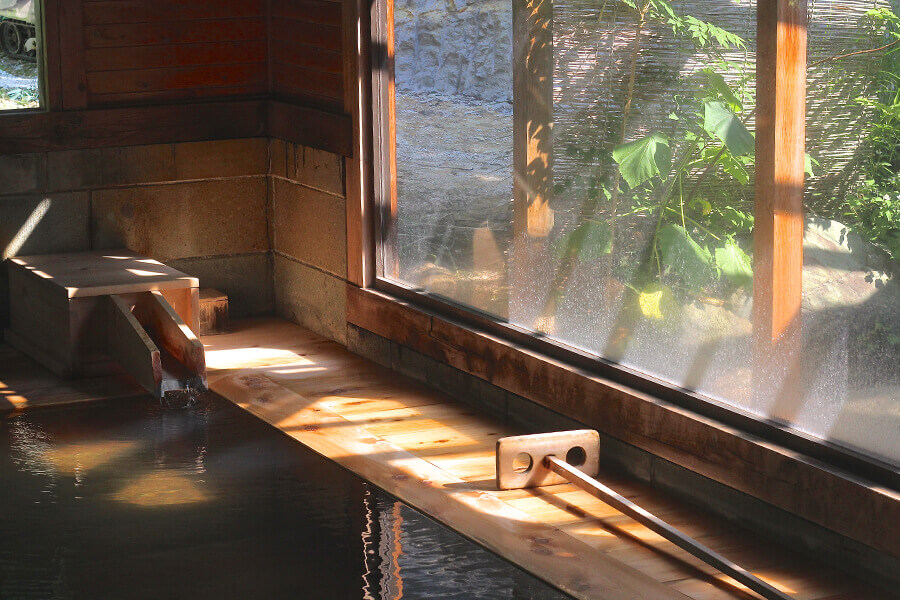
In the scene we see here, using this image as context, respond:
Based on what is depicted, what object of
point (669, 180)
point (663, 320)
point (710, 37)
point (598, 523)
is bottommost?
point (598, 523)

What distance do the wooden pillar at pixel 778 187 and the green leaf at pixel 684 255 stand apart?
0.77 ft

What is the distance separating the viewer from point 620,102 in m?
4.54

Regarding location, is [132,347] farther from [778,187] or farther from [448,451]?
[778,187]

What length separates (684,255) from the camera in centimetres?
432

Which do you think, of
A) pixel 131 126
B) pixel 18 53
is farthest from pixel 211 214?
pixel 18 53

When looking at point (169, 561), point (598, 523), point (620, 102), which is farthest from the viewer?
point (620, 102)

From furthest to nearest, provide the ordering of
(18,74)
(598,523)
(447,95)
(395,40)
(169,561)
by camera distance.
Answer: (18,74) < (395,40) < (447,95) < (598,523) < (169,561)

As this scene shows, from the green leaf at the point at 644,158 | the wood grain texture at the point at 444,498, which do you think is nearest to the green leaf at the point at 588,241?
the green leaf at the point at 644,158

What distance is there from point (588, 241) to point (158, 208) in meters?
3.13

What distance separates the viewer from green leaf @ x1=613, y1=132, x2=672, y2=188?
4371 millimetres

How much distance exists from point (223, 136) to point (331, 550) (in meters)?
3.68

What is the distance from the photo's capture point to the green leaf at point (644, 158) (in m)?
4.37

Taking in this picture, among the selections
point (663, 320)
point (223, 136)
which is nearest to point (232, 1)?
point (223, 136)

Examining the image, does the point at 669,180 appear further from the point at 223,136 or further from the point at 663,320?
the point at 223,136
